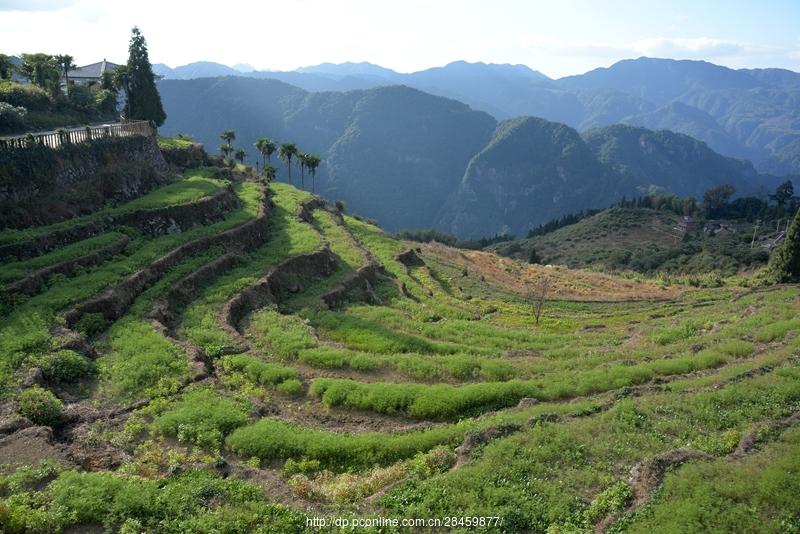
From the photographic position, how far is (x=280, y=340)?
29078 mm

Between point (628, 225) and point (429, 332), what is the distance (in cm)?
14701

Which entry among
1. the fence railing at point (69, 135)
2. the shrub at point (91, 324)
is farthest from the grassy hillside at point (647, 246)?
the shrub at point (91, 324)

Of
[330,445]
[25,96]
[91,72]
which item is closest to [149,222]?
[25,96]

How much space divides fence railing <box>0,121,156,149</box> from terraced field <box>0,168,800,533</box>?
298 inches

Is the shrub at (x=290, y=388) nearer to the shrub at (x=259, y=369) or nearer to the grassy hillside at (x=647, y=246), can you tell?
the shrub at (x=259, y=369)

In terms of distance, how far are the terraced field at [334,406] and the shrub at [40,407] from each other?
0.08m

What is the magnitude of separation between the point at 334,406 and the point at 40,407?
10.9 metres

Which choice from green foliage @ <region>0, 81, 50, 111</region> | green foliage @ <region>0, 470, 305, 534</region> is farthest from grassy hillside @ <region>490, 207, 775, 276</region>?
green foliage @ <region>0, 81, 50, 111</region>

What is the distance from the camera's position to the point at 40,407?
19.3m

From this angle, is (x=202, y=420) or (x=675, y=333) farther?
(x=675, y=333)

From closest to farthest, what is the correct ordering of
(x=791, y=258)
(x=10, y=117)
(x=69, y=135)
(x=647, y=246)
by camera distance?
(x=69, y=135) < (x=10, y=117) < (x=791, y=258) < (x=647, y=246)

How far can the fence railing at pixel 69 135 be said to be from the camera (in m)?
38.2

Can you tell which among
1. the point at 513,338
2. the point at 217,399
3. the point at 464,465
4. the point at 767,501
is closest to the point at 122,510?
the point at 217,399

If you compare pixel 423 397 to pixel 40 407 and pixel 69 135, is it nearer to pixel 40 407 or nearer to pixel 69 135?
pixel 40 407
